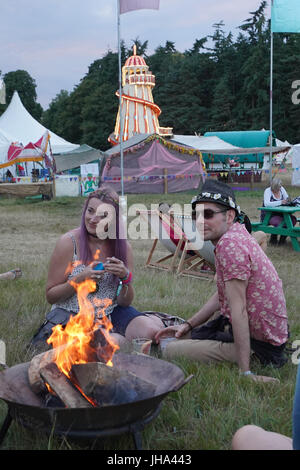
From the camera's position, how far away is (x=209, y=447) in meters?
2.58

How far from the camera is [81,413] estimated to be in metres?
2.14

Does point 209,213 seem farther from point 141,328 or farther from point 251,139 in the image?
point 251,139

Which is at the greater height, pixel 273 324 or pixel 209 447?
pixel 273 324

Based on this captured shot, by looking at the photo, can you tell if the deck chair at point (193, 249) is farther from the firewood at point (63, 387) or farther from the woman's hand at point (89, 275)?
the firewood at point (63, 387)

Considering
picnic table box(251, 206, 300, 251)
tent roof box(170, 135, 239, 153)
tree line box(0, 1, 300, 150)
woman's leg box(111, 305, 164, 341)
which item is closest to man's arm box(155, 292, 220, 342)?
woman's leg box(111, 305, 164, 341)

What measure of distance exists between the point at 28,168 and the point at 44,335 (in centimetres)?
2337

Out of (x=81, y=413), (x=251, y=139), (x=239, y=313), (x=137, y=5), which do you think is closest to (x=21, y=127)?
(x=251, y=139)

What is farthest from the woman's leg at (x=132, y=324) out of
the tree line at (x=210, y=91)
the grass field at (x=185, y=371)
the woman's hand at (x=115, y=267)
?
the tree line at (x=210, y=91)

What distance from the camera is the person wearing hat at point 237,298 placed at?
124 inches

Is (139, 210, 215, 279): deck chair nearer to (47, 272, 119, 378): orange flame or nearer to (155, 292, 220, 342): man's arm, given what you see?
(155, 292, 220, 342): man's arm
